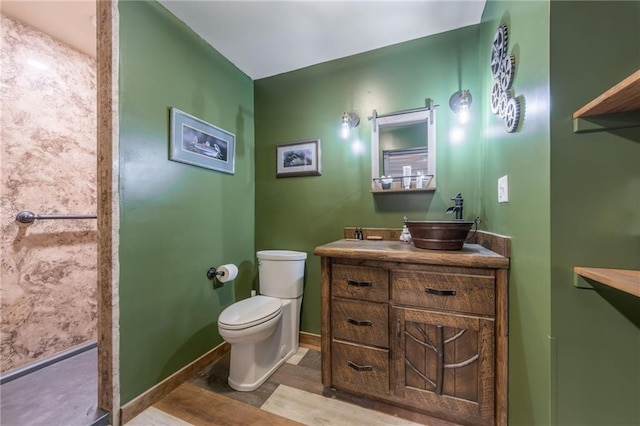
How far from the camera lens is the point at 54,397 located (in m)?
1.34

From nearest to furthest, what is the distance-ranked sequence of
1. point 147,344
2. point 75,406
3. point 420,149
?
point 75,406 < point 147,344 < point 420,149

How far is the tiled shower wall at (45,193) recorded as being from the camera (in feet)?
4.95

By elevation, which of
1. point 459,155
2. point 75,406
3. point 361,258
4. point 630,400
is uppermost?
point 459,155

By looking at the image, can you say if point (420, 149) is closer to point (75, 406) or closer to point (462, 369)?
point (462, 369)

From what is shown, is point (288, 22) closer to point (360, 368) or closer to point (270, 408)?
point (360, 368)

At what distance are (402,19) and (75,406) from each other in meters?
2.99

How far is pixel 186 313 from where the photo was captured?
161 cm

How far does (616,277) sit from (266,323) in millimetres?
1510

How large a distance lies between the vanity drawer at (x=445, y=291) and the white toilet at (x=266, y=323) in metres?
0.85

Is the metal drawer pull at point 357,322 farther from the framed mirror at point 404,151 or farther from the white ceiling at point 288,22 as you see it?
the white ceiling at point 288,22

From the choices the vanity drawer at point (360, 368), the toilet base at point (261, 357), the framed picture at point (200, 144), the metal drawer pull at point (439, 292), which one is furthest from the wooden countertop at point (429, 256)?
the framed picture at point (200, 144)

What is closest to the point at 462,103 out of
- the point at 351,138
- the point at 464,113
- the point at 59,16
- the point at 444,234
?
the point at 464,113

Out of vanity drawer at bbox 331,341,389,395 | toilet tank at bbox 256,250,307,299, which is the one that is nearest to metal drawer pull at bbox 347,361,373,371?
vanity drawer at bbox 331,341,389,395

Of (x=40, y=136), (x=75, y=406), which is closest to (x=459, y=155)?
(x=75, y=406)
